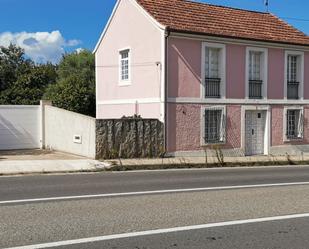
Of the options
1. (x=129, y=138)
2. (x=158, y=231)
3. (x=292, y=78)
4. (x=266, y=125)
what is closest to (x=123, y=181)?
(x=158, y=231)

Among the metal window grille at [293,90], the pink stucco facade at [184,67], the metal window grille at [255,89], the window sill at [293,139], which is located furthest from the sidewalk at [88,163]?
the metal window grille at [293,90]

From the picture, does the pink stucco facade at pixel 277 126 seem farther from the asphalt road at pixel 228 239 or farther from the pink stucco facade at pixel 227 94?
the asphalt road at pixel 228 239

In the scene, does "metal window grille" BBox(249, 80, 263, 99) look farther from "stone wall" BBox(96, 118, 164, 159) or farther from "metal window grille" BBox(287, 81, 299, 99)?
"stone wall" BBox(96, 118, 164, 159)

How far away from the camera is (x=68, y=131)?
21219mm

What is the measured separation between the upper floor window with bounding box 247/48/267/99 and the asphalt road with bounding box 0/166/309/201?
26.0ft

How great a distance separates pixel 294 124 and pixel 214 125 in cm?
508

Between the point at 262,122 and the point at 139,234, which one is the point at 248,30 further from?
the point at 139,234

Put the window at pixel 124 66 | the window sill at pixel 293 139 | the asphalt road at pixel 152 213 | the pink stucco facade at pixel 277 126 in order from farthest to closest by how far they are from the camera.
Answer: the window sill at pixel 293 139 → the pink stucco facade at pixel 277 126 → the window at pixel 124 66 → the asphalt road at pixel 152 213

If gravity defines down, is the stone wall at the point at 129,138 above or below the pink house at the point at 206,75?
below

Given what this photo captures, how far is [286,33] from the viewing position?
83.9ft

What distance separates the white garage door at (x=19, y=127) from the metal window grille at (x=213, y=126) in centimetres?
767

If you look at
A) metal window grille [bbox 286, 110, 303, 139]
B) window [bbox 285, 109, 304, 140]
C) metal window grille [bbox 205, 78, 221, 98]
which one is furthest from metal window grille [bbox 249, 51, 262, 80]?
metal window grille [bbox 286, 110, 303, 139]

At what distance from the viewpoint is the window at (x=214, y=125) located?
879 inches

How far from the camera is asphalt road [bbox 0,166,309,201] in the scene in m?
11.3
